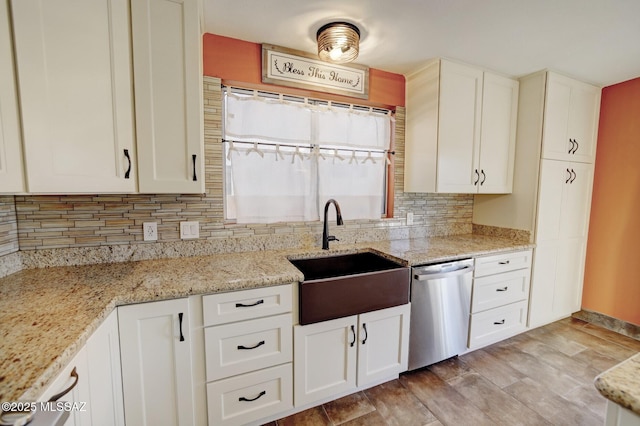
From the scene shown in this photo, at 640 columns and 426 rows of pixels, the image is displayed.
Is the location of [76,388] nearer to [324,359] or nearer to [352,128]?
[324,359]

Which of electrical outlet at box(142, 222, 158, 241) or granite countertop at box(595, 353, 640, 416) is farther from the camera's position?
electrical outlet at box(142, 222, 158, 241)

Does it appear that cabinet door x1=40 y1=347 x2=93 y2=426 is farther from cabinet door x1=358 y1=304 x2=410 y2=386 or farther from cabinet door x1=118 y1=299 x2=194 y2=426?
cabinet door x1=358 y1=304 x2=410 y2=386

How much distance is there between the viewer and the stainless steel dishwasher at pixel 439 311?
182 centimetres

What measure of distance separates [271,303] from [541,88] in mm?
2756

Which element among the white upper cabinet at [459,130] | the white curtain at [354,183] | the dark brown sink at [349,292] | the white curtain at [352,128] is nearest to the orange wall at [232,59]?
the white curtain at [352,128]

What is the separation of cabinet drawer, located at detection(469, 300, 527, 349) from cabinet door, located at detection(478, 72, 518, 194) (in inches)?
40.4

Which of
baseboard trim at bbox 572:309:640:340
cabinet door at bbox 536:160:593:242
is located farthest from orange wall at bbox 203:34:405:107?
baseboard trim at bbox 572:309:640:340

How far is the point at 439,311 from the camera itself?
1908 mm

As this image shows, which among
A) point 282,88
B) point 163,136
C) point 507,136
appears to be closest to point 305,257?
point 163,136

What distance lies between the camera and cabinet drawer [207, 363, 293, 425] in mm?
1352

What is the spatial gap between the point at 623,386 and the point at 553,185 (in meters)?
2.37

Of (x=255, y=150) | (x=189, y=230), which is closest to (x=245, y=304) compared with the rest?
(x=189, y=230)

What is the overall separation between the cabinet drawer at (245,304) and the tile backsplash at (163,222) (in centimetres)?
60

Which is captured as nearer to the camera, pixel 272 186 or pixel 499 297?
pixel 272 186
